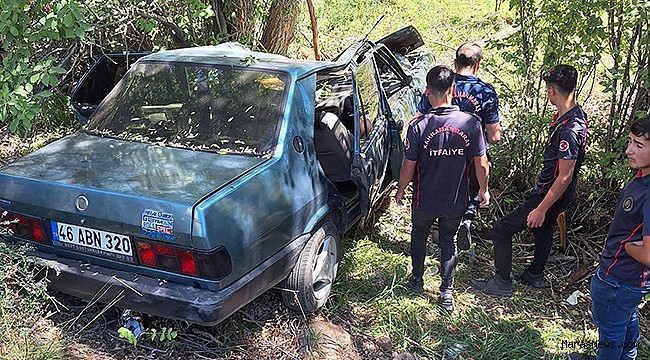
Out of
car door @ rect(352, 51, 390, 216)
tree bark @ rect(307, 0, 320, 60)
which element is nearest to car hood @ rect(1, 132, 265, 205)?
car door @ rect(352, 51, 390, 216)

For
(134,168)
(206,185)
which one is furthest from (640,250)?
(134,168)

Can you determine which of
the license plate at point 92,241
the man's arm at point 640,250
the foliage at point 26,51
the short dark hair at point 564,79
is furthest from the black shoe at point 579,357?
the foliage at point 26,51

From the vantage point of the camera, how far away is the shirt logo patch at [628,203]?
3033 millimetres

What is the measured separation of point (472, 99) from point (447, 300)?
4.99 feet

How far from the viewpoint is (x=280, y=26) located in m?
7.30

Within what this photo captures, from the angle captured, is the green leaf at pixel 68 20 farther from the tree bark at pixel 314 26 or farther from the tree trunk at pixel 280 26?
the tree bark at pixel 314 26

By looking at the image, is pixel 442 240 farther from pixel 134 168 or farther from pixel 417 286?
pixel 134 168

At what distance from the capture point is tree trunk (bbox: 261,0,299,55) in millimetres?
7191

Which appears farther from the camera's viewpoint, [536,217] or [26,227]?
[536,217]

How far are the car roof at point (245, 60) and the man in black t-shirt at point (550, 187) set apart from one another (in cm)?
158

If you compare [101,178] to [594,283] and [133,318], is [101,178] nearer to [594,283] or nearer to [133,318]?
[133,318]

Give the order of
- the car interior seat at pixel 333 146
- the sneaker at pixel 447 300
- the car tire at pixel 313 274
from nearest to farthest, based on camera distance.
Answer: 1. the car tire at pixel 313 274
2. the car interior seat at pixel 333 146
3. the sneaker at pixel 447 300

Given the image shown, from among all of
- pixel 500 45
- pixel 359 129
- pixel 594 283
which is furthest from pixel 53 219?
pixel 500 45

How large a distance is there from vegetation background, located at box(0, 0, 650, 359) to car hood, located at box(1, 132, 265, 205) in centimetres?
53
